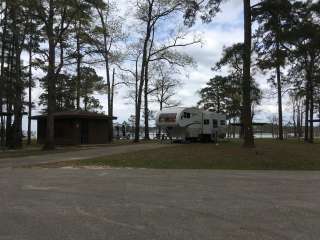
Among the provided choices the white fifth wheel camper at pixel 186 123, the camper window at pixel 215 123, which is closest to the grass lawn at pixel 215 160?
the white fifth wheel camper at pixel 186 123

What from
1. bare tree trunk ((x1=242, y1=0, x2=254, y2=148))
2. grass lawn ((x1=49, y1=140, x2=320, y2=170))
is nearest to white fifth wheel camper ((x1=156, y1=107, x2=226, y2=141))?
bare tree trunk ((x1=242, y1=0, x2=254, y2=148))

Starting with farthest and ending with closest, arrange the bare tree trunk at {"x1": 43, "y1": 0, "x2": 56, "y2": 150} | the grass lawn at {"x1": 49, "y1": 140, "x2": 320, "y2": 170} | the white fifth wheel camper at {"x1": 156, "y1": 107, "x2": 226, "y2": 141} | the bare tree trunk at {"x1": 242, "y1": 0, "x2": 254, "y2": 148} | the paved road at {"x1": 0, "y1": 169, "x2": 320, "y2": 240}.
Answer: the white fifth wheel camper at {"x1": 156, "y1": 107, "x2": 226, "y2": 141}, the bare tree trunk at {"x1": 43, "y1": 0, "x2": 56, "y2": 150}, the bare tree trunk at {"x1": 242, "y1": 0, "x2": 254, "y2": 148}, the grass lawn at {"x1": 49, "y1": 140, "x2": 320, "y2": 170}, the paved road at {"x1": 0, "y1": 169, "x2": 320, "y2": 240}

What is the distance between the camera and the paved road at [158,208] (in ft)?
28.8

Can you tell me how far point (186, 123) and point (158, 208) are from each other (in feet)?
96.9

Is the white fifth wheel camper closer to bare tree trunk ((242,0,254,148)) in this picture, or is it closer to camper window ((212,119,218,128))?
camper window ((212,119,218,128))

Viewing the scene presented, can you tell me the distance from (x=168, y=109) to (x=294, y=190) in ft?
86.8

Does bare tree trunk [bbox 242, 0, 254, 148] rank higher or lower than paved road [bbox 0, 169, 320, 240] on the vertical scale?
higher

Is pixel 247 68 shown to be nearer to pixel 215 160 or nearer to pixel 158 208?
pixel 215 160

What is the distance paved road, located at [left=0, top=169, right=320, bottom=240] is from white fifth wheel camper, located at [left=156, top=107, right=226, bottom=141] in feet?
73.0

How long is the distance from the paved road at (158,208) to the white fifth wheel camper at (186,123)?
22262 millimetres

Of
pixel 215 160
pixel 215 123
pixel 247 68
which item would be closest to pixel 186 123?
pixel 215 123

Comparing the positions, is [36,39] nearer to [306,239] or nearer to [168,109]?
[168,109]

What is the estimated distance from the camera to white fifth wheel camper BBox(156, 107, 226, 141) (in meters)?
39.9

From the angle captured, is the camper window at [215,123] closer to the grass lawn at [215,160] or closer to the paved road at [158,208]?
the grass lawn at [215,160]
